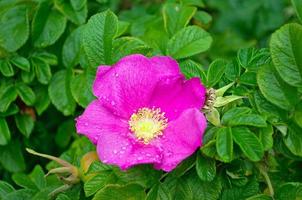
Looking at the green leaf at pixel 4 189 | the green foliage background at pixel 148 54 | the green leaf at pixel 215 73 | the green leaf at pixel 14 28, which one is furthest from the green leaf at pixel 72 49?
the green leaf at pixel 215 73

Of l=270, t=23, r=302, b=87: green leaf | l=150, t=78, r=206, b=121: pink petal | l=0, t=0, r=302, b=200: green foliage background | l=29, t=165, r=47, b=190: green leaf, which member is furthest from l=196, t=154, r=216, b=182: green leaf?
l=29, t=165, r=47, b=190: green leaf

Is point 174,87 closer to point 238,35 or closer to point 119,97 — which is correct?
point 119,97

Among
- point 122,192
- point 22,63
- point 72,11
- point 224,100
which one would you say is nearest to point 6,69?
point 22,63

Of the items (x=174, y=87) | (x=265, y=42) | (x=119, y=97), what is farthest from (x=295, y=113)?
(x=265, y=42)

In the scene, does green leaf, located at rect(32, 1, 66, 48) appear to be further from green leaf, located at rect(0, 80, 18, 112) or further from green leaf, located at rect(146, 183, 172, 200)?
green leaf, located at rect(146, 183, 172, 200)

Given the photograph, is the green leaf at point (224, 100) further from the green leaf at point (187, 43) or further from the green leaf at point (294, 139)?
the green leaf at point (187, 43)

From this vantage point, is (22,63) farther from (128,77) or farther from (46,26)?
(128,77)
